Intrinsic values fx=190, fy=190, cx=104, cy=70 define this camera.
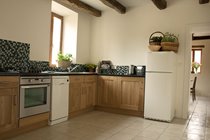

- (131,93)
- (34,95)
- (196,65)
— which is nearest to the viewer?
(34,95)

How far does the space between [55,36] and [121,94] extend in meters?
2.21

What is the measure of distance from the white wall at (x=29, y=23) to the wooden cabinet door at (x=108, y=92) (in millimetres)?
1467

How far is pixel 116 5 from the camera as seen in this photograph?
4.41 meters

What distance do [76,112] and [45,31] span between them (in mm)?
1806

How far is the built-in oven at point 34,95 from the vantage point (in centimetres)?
274

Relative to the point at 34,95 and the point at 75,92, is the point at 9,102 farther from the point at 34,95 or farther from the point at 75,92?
the point at 75,92

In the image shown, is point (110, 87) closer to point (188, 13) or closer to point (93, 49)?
point (93, 49)

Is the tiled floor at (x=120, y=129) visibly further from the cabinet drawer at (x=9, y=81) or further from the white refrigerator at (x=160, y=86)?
the cabinet drawer at (x=9, y=81)

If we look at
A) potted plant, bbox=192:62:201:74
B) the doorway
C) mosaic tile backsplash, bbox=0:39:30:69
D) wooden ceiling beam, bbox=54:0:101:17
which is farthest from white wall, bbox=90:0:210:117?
potted plant, bbox=192:62:201:74

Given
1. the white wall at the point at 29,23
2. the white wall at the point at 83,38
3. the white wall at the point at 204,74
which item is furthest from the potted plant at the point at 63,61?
the white wall at the point at 204,74

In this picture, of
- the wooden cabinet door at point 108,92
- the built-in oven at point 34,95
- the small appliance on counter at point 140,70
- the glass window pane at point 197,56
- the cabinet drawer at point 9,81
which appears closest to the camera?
the cabinet drawer at point 9,81

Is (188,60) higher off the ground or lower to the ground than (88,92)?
higher

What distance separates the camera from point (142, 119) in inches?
157

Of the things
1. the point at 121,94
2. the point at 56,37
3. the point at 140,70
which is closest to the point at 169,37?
the point at 140,70
